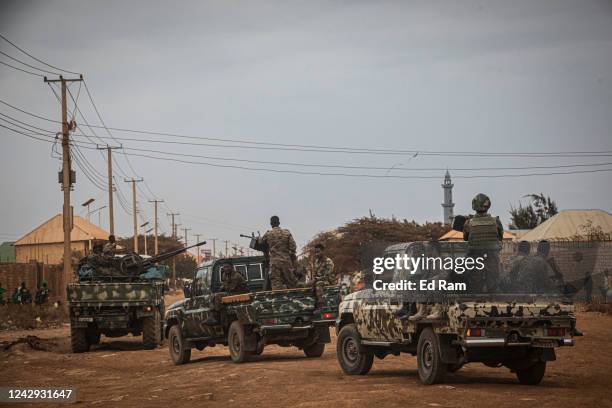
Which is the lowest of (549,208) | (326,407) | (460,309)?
(326,407)

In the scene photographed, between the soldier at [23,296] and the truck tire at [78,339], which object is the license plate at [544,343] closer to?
the truck tire at [78,339]

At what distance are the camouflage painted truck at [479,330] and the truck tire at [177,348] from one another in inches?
278

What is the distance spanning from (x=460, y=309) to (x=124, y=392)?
5358 mm

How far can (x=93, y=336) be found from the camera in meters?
27.5

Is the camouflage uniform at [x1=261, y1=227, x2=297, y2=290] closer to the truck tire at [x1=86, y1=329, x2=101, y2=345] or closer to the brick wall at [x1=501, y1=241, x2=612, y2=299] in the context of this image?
the truck tire at [x1=86, y1=329, x2=101, y2=345]

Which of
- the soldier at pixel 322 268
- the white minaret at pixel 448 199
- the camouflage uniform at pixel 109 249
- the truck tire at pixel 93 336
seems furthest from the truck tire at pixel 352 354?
the white minaret at pixel 448 199

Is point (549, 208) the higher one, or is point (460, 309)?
point (549, 208)

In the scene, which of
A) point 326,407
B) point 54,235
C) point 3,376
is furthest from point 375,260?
point 54,235

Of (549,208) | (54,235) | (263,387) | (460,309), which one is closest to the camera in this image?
(460,309)

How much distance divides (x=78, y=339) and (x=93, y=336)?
1569 millimetres

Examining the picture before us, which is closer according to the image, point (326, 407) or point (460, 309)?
point (326, 407)

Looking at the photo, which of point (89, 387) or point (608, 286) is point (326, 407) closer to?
point (89, 387)

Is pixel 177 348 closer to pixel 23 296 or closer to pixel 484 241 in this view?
pixel 484 241

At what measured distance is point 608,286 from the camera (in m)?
39.0
